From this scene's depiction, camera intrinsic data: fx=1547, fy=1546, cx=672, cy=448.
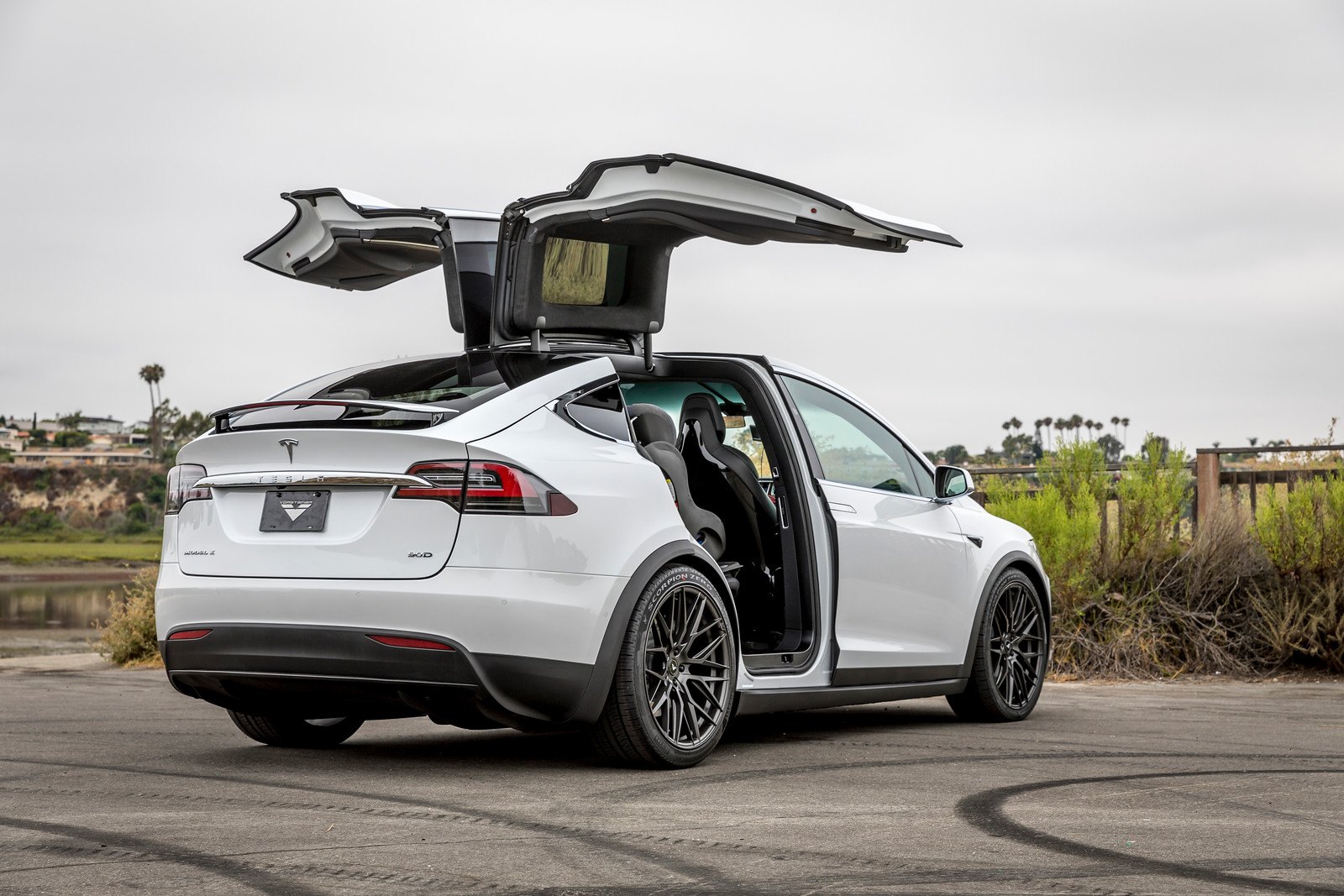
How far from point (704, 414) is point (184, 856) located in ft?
12.4

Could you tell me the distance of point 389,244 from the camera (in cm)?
752

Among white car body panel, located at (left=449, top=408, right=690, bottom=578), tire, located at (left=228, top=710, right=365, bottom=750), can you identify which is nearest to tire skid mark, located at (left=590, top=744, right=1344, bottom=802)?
white car body panel, located at (left=449, top=408, right=690, bottom=578)

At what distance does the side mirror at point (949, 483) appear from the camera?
8070 millimetres

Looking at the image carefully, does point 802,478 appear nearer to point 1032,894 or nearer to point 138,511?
point 1032,894

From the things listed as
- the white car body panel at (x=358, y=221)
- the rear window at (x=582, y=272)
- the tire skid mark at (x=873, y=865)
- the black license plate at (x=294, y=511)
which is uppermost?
the white car body panel at (x=358, y=221)

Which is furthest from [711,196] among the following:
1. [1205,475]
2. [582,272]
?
[1205,475]

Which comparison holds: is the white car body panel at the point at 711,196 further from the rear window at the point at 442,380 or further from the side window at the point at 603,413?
the side window at the point at 603,413

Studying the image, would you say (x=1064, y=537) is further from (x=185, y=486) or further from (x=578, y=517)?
(x=185, y=486)

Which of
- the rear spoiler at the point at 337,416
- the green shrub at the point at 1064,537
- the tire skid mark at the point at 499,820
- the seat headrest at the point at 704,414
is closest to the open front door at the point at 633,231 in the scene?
the seat headrest at the point at 704,414

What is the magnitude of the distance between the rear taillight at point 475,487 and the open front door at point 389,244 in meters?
1.62

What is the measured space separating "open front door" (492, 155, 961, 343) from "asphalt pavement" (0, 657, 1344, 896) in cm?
194

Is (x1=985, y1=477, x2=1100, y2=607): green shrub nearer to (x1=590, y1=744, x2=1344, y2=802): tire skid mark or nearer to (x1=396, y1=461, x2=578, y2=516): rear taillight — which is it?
(x1=590, y1=744, x2=1344, y2=802): tire skid mark

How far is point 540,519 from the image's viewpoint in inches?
219

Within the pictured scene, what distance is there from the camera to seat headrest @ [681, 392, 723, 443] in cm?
745
